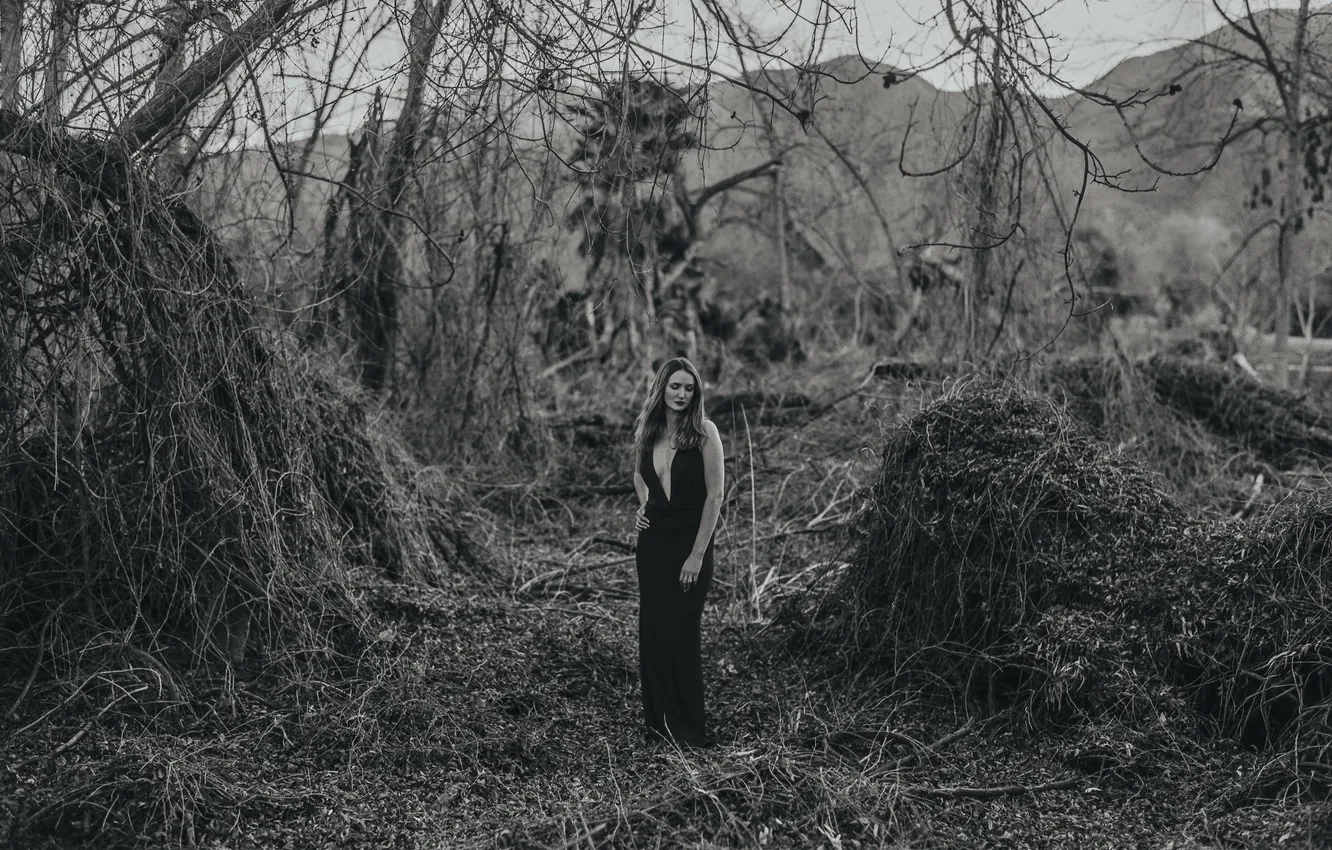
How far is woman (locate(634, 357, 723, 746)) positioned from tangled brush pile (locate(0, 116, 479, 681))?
67.6 inches

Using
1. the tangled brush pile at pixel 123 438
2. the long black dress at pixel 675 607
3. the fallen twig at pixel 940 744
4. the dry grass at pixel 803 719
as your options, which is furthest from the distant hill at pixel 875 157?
the fallen twig at pixel 940 744

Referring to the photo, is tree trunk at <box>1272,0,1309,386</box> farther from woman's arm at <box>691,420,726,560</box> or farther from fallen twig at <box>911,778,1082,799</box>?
fallen twig at <box>911,778,1082,799</box>

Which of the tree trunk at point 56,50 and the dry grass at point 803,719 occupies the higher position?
the tree trunk at point 56,50

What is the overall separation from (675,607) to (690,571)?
0.60 ft

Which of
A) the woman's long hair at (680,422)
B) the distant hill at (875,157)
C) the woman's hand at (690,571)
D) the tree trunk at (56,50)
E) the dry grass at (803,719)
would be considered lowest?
the dry grass at (803,719)

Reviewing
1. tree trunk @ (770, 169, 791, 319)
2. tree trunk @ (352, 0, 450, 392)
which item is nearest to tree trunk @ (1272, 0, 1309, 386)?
tree trunk @ (770, 169, 791, 319)

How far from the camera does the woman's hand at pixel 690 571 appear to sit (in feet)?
17.1

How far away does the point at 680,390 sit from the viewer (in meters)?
5.28

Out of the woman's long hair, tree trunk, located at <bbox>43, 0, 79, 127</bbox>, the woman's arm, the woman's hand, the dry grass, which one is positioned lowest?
the dry grass

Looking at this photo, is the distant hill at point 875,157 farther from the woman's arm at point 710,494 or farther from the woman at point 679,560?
the woman's arm at point 710,494

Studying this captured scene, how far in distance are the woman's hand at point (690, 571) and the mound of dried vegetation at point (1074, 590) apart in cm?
125

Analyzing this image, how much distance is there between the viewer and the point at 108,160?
5.46 m

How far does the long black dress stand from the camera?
208 inches

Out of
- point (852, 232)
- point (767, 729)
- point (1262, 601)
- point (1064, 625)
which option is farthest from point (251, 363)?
point (852, 232)
